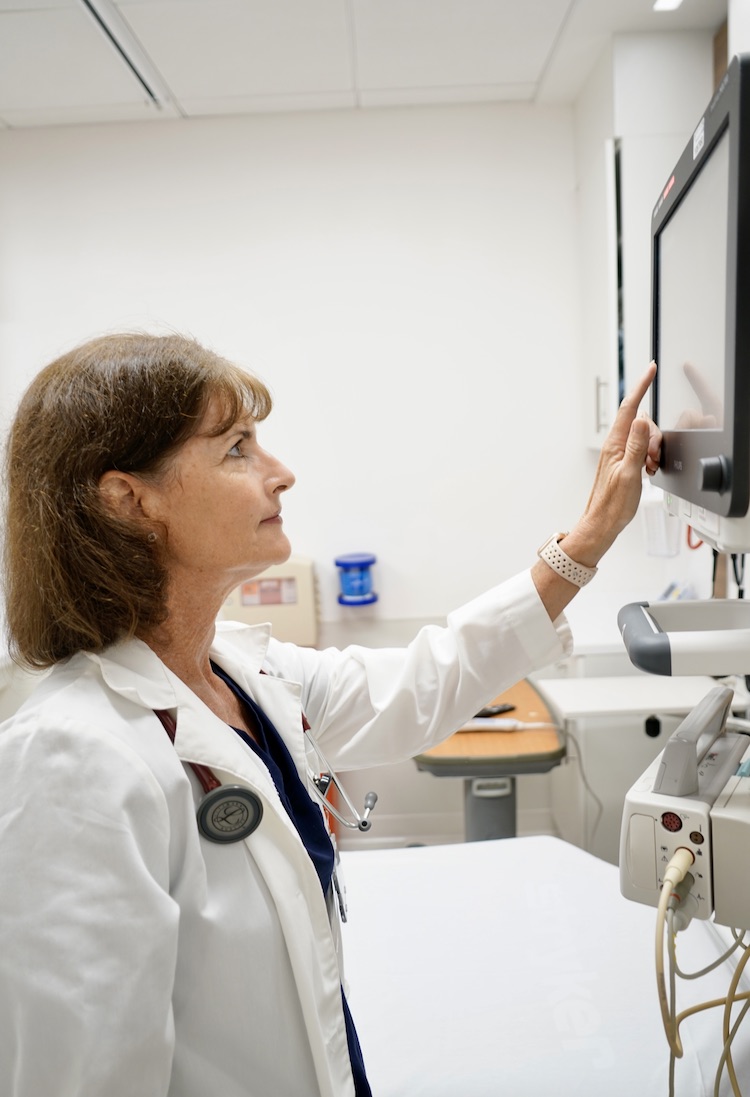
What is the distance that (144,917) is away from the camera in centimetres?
75

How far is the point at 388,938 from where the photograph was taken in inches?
57.2

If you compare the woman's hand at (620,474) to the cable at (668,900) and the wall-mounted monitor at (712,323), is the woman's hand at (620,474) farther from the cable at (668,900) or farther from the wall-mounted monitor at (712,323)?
the cable at (668,900)

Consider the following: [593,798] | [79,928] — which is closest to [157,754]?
[79,928]

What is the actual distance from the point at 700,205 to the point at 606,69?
80.5 inches

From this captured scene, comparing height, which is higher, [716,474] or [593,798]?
[716,474]

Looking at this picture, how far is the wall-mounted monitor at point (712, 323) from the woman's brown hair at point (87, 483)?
0.52m

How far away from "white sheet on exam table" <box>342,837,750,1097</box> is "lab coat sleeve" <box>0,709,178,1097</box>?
1.66ft

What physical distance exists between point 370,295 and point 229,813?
8.02 ft

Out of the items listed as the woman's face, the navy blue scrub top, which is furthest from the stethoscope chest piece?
the woman's face

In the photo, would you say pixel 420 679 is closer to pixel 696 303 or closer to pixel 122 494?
pixel 122 494

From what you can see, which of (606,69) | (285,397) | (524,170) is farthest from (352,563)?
(606,69)

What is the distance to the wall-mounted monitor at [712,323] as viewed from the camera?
25.2 inches

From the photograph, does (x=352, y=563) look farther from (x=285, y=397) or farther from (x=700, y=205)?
(x=700, y=205)

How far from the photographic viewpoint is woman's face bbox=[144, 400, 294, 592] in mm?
966
